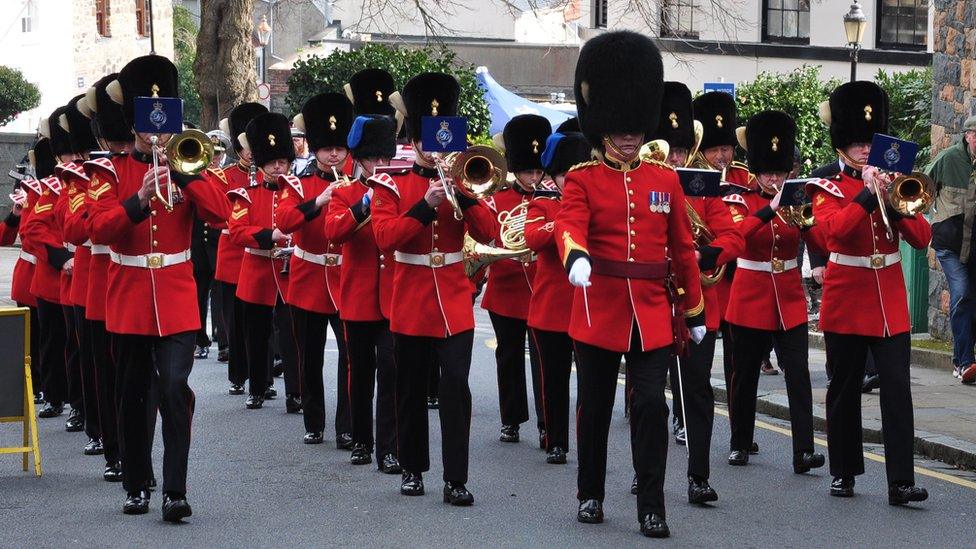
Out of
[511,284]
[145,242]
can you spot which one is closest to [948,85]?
[511,284]

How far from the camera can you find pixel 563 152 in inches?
380

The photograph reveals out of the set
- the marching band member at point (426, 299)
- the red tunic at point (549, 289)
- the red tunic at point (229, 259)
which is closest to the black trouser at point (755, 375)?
the red tunic at point (549, 289)

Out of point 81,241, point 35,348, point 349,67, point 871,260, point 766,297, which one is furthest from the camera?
point 349,67

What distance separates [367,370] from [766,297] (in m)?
2.42

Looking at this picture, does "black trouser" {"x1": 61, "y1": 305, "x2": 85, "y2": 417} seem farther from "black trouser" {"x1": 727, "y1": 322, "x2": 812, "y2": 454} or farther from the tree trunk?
the tree trunk

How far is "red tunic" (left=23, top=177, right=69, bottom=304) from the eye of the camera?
1087 centimetres

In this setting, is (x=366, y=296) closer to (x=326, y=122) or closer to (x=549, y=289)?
(x=549, y=289)

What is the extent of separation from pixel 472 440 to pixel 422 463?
2017 mm

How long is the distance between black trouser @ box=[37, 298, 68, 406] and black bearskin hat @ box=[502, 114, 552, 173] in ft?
11.4

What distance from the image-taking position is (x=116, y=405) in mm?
8266

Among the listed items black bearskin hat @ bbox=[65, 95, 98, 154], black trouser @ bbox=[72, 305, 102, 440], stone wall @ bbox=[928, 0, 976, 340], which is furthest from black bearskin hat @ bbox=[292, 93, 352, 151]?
stone wall @ bbox=[928, 0, 976, 340]

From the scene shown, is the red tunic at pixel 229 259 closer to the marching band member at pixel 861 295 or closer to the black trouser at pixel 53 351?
the black trouser at pixel 53 351

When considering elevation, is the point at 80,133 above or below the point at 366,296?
above

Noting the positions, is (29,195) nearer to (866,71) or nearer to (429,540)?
(429,540)
